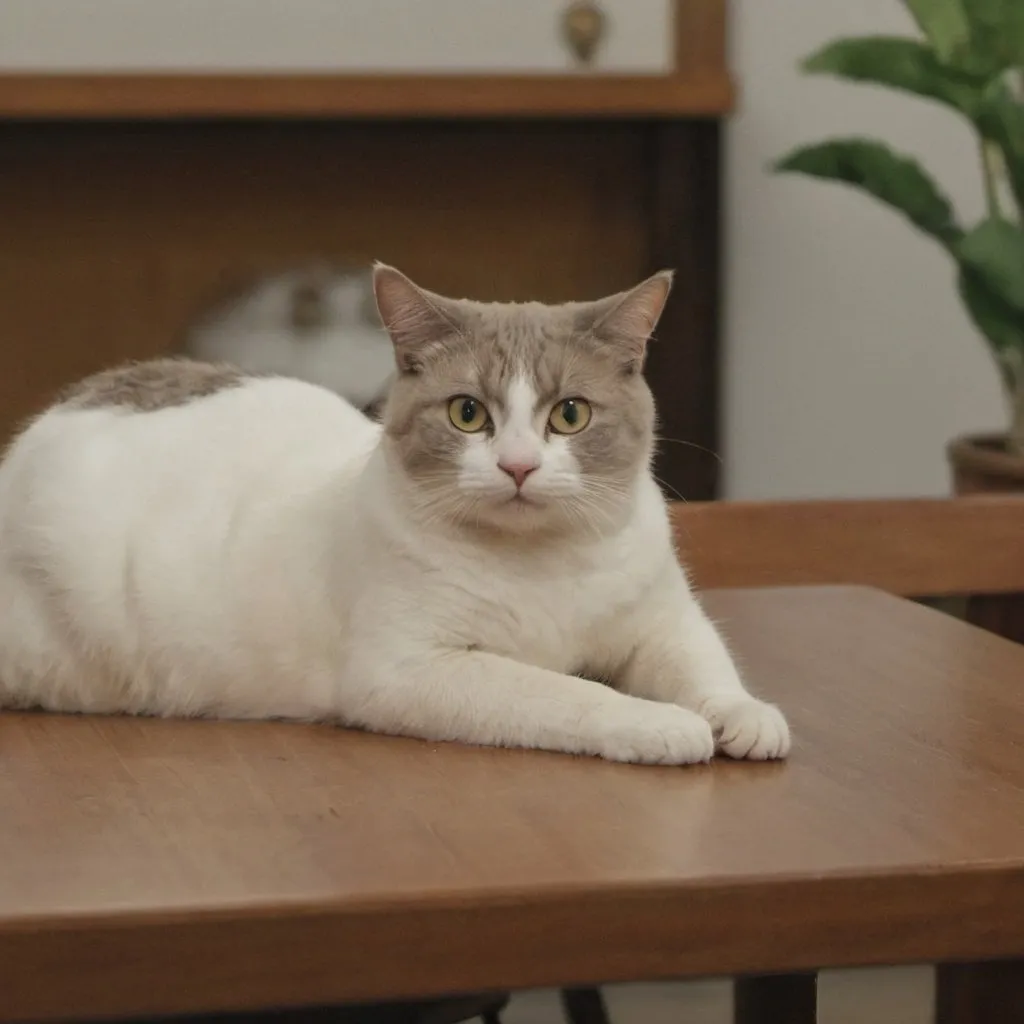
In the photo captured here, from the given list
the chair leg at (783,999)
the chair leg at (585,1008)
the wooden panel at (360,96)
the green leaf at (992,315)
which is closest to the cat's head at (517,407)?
the chair leg at (783,999)

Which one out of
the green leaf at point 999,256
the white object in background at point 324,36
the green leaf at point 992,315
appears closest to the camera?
the green leaf at point 999,256

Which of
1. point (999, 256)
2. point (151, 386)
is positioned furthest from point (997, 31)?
point (151, 386)

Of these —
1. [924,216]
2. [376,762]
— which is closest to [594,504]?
[376,762]

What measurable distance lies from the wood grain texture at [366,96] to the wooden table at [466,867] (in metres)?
1.58

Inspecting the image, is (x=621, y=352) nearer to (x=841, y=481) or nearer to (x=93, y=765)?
(x=93, y=765)

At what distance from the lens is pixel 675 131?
2.58 metres

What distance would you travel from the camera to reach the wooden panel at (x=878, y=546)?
1762 millimetres

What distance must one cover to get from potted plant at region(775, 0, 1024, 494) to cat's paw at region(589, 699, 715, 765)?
4.06 ft

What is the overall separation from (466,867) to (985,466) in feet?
5.19

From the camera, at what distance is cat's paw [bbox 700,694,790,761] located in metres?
1.04

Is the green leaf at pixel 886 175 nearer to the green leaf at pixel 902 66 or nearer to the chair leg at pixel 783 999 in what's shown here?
the green leaf at pixel 902 66

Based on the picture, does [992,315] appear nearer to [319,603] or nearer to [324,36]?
[324,36]

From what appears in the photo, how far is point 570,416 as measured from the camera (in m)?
1.16

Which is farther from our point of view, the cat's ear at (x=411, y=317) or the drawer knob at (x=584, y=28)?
Answer: the drawer knob at (x=584, y=28)
